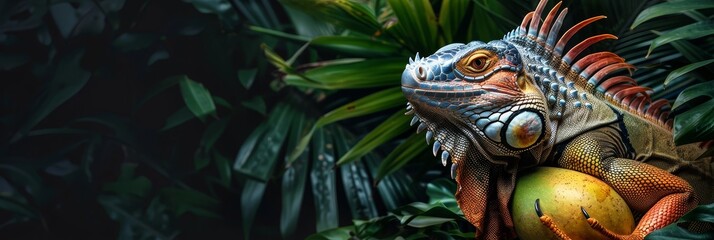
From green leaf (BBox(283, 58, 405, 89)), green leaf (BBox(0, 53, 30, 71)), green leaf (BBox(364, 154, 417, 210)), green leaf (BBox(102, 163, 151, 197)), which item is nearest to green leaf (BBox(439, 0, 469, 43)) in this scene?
green leaf (BBox(283, 58, 405, 89))

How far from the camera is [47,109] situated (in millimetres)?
3227

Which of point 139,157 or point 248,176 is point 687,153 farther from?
point 139,157

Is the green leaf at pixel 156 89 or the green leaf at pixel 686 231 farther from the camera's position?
the green leaf at pixel 156 89

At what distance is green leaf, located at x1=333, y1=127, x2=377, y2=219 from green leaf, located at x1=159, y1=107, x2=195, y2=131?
664 millimetres

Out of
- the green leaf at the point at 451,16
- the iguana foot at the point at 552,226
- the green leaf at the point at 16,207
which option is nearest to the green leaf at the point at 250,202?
the green leaf at the point at 16,207

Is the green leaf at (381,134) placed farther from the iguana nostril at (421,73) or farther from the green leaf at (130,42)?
the green leaf at (130,42)

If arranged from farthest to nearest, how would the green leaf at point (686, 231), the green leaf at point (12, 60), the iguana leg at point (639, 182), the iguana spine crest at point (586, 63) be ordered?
the green leaf at point (12, 60) → the iguana spine crest at point (586, 63) → the iguana leg at point (639, 182) → the green leaf at point (686, 231)

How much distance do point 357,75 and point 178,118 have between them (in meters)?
1.03

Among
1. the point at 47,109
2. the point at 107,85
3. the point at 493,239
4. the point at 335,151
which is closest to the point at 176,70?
the point at 107,85

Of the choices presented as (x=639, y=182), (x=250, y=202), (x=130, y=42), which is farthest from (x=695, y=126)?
(x=130, y=42)

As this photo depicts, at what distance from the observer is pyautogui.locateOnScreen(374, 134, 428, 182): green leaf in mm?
2578

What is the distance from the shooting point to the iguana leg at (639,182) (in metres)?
1.55

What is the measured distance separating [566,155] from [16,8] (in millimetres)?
2439

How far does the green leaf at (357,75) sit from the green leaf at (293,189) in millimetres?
493
